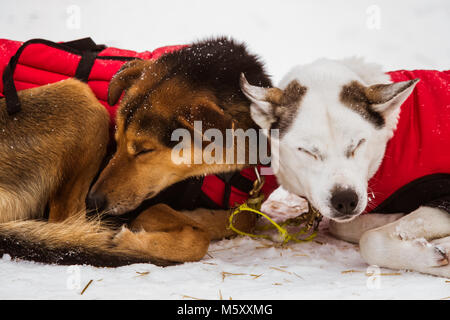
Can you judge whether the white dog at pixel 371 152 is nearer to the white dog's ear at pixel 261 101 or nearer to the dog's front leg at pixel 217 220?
the white dog's ear at pixel 261 101

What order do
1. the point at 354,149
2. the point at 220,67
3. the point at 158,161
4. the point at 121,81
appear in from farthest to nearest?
the point at 121,81 < the point at 220,67 < the point at 158,161 < the point at 354,149

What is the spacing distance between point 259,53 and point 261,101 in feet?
2.41

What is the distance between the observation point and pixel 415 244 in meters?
2.12

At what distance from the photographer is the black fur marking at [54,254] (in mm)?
2057

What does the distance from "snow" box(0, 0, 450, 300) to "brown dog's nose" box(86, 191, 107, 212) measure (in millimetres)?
393

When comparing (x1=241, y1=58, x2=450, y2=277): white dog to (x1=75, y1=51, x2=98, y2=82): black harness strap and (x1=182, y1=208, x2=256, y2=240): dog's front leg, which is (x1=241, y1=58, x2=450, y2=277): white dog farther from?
(x1=75, y1=51, x2=98, y2=82): black harness strap

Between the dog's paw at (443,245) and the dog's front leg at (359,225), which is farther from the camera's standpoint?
the dog's front leg at (359,225)

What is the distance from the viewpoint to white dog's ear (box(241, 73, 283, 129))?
2338mm

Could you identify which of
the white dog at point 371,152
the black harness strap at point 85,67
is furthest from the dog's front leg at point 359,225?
the black harness strap at point 85,67

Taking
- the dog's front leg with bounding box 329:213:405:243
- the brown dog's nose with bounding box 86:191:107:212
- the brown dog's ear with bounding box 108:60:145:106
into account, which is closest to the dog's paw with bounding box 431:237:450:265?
the dog's front leg with bounding box 329:213:405:243

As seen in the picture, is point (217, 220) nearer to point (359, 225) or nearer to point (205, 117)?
point (205, 117)

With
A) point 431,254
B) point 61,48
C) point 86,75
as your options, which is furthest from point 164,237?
point 61,48

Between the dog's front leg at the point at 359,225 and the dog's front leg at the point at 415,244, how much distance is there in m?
0.24

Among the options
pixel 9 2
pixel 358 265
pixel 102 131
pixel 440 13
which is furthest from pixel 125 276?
pixel 440 13
